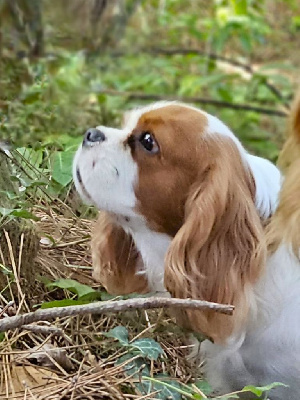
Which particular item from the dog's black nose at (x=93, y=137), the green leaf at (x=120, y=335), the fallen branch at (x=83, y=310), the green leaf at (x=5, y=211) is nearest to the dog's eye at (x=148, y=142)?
the dog's black nose at (x=93, y=137)

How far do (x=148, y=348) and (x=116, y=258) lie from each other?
1.98 feet

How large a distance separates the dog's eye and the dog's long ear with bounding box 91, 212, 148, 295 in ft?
0.98

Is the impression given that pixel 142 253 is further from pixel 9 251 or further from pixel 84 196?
pixel 9 251

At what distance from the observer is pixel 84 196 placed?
2.05 metres

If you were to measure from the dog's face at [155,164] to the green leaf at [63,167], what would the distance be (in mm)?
224

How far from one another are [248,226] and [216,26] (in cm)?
379

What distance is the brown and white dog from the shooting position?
6.47 ft

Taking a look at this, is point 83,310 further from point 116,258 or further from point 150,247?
point 116,258

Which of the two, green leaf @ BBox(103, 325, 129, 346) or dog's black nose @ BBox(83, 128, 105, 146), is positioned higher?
dog's black nose @ BBox(83, 128, 105, 146)

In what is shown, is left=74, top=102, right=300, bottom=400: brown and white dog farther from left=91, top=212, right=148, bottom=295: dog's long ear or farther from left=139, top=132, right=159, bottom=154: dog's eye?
left=91, top=212, right=148, bottom=295: dog's long ear

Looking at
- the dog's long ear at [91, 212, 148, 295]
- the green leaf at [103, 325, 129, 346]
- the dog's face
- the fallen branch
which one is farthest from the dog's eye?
the fallen branch

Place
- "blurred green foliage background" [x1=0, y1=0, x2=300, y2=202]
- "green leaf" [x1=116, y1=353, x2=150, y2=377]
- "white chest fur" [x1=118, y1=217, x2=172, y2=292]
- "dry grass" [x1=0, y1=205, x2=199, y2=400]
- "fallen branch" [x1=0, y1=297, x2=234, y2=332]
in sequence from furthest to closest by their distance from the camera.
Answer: "blurred green foliage background" [x1=0, y1=0, x2=300, y2=202] → "white chest fur" [x1=118, y1=217, x2=172, y2=292] → "green leaf" [x1=116, y1=353, x2=150, y2=377] → "dry grass" [x1=0, y1=205, x2=199, y2=400] → "fallen branch" [x1=0, y1=297, x2=234, y2=332]

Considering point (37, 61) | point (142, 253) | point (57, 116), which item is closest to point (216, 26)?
point (37, 61)

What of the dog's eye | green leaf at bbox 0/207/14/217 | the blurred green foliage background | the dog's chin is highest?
the dog's eye
